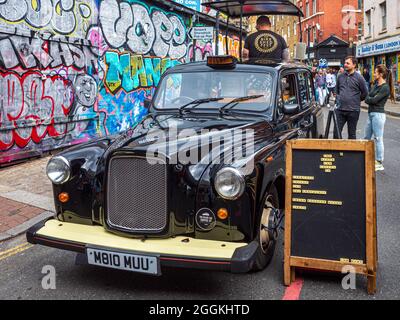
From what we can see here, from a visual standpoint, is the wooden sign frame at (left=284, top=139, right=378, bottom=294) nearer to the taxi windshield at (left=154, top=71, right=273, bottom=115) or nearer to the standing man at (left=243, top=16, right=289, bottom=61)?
the taxi windshield at (left=154, top=71, right=273, bottom=115)

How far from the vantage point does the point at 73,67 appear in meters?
9.84

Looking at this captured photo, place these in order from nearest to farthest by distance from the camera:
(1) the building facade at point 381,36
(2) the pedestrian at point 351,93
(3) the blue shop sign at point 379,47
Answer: (2) the pedestrian at point 351,93, (3) the blue shop sign at point 379,47, (1) the building facade at point 381,36

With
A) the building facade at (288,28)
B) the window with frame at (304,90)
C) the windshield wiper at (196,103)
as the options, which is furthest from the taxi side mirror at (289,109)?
the building facade at (288,28)

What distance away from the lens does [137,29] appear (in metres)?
12.4

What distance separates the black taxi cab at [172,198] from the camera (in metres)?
3.20

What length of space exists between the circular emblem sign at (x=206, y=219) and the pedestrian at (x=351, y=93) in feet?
17.4

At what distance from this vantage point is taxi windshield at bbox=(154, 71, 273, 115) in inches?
185

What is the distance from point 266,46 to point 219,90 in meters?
2.59

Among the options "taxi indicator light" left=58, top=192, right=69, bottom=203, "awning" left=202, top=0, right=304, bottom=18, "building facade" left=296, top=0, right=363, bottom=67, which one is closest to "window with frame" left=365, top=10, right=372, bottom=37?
"building facade" left=296, top=0, right=363, bottom=67

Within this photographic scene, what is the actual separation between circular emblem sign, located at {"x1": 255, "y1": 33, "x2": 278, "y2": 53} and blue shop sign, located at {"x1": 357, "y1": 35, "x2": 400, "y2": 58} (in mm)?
19223

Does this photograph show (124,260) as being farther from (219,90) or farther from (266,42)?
(266,42)

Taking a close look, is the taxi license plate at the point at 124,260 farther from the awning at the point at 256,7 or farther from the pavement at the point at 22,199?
the awning at the point at 256,7

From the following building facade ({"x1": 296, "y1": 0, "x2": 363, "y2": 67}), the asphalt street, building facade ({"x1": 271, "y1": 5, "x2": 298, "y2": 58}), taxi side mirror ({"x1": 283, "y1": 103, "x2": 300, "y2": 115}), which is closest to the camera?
the asphalt street

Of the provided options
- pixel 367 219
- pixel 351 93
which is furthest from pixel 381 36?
pixel 367 219
